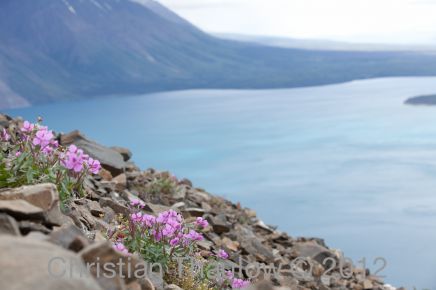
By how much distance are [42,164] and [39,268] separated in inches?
162

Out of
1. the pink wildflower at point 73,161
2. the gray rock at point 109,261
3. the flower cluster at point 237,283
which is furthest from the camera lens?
the flower cluster at point 237,283

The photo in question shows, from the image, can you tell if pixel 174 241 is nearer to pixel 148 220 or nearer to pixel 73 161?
pixel 148 220

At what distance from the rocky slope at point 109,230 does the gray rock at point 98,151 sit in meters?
0.02

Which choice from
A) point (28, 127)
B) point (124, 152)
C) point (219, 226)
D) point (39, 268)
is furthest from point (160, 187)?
point (39, 268)

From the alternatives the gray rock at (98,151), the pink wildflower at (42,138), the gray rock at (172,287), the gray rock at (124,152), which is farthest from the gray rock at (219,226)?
the gray rock at (172,287)

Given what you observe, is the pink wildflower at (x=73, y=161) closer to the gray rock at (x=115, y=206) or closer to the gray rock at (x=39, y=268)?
the gray rock at (x=115, y=206)

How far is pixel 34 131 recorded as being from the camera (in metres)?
8.48

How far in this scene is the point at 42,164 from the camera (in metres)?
8.12

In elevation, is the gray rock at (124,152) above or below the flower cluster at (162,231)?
below

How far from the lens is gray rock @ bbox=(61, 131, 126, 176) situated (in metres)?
13.8

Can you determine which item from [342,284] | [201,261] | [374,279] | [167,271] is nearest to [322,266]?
[342,284]

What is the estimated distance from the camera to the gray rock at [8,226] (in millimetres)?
5268

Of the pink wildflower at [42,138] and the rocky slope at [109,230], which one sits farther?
the pink wildflower at [42,138]

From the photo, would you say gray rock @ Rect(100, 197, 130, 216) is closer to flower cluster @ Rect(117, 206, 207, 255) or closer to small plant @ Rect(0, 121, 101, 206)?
small plant @ Rect(0, 121, 101, 206)
